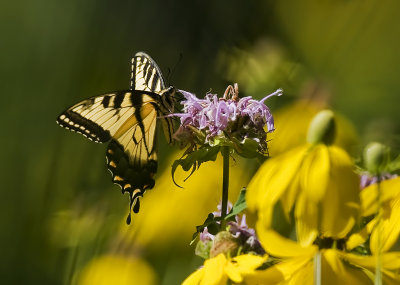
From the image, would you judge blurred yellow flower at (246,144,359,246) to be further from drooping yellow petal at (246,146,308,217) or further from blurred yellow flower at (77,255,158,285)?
blurred yellow flower at (77,255,158,285)

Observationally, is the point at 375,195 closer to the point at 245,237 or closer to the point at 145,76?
the point at 245,237

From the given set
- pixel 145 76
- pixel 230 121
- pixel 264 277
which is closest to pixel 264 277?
pixel 264 277

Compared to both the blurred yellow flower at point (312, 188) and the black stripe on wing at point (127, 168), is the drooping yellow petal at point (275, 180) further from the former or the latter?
the black stripe on wing at point (127, 168)

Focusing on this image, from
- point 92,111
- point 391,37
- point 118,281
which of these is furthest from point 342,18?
point 92,111

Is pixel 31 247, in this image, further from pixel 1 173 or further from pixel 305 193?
pixel 305 193

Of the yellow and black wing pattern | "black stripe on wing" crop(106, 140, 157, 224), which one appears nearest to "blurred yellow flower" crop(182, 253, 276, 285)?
"black stripe on wing" crop(106, 140, 157, 224)

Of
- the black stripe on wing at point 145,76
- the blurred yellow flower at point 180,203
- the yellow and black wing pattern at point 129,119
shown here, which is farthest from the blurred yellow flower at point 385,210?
the black stripe on wing at point 145,76
